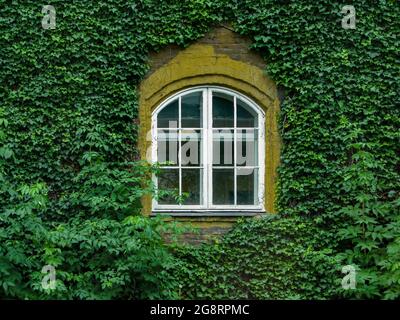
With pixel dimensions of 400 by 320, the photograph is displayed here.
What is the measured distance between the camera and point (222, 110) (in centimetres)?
870

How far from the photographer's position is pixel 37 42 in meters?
8.40

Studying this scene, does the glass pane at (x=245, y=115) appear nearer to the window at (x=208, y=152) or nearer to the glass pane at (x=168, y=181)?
the window at (x=208, y=152)

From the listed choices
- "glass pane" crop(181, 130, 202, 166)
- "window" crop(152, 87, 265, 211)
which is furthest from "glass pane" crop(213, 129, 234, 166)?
"glass pane" crop(181, 130, 202, 166)

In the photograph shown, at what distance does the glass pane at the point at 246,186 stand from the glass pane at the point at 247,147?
12 centimetres

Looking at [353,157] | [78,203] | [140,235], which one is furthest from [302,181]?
[78,203]

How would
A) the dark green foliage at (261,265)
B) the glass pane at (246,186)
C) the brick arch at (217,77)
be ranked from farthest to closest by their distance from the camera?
the glass pane at (246,186)
the brick arch at (217,77)
the dark green foliage at (261,265)

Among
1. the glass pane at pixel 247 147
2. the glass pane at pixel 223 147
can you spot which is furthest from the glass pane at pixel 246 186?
the glass pane at pixel 223 147

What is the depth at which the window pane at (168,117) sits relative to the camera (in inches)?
341

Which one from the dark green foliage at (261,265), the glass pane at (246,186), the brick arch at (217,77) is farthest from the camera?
the glass pane at (246,186)

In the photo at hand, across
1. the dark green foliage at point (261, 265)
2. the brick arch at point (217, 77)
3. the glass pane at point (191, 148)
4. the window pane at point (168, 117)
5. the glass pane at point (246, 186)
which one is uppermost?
the brick arch at point (217, 77)

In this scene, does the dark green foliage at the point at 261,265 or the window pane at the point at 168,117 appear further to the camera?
the window pane at the point at 168,117

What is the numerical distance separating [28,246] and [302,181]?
349 cm

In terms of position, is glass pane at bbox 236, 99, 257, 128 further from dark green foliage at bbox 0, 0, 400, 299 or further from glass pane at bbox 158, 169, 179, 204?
glass pane at bbox 158, 169, 179, 204

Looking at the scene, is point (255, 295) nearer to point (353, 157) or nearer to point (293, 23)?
point (353, 157)
